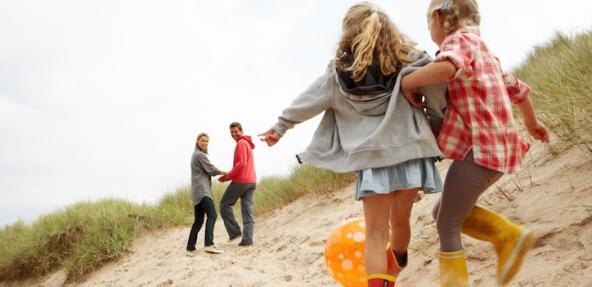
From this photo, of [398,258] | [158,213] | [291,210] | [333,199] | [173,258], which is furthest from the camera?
[158,213]

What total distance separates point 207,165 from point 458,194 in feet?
17.9

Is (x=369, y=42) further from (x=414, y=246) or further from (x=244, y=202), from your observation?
(x=244, y=202)

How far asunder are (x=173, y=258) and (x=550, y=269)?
5.74 metres

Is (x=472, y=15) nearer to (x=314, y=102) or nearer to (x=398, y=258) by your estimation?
(x=314, y=102)

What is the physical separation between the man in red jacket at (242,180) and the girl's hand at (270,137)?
459cm

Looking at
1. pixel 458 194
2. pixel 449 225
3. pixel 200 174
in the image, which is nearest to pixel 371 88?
pixel 458 194

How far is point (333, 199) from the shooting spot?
8.15 meters

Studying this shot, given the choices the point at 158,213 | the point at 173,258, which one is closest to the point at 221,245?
the point at 173,258

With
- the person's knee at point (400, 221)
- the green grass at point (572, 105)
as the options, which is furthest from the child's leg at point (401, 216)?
the green grass at point (572, 105)

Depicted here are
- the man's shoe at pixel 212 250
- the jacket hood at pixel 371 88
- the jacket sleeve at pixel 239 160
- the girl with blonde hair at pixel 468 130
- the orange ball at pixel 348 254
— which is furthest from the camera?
the jacket sleeve at pixel 239 160

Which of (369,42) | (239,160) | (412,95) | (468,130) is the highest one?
(369,42)

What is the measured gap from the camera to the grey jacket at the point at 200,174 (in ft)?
24.1

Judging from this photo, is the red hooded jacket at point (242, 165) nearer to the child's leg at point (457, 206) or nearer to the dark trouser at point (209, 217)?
the dark trouser at point (209, 217)

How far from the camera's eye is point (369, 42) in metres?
2.45
